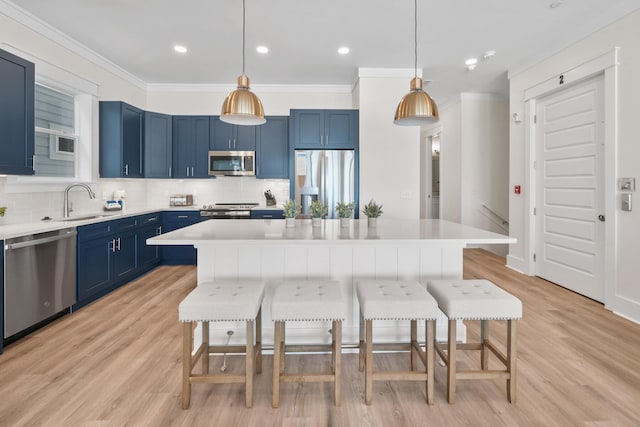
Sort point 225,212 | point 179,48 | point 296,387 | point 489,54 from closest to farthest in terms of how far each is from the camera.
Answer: point 296,387 → point 179,48 → point 489,54 → point 225,212

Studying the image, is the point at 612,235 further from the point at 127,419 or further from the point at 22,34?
the point at 22,34

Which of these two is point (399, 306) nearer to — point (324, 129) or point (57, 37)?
point (324, 129)

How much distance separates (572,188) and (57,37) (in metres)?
6.06

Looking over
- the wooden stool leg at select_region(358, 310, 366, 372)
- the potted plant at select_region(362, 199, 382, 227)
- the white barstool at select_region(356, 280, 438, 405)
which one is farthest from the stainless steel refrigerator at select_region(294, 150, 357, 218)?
the white barstool at select_region(356, 280, 438, 405)

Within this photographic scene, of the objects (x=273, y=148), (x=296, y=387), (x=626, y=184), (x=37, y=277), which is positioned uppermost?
(x=273, y=148)

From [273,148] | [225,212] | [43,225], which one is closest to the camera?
[43,225]

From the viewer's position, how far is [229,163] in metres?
5.18

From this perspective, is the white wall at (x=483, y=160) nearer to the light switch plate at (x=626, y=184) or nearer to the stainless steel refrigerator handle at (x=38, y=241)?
the light switch plate at (x=626, y=184)

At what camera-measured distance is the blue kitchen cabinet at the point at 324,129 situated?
4875 millimetres

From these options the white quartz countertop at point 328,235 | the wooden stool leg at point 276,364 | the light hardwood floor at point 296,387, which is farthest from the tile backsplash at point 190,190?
the wooden stool leg at point 276,364

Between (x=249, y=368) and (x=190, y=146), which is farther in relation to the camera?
(x=190, y=146)

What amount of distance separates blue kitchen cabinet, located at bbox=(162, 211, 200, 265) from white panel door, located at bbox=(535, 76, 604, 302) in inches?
190

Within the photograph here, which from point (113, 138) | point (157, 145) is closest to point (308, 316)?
point (113, 138)

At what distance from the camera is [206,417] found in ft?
5.69
